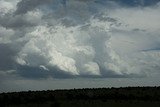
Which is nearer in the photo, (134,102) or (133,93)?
(134,102)

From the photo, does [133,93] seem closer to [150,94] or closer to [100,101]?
[150,94]

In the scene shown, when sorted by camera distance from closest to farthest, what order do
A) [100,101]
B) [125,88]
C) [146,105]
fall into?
[146,105]
[100,101]
[125,88]

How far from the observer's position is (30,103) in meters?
154

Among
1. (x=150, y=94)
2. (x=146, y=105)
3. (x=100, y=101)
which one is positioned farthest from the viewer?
(x=150, y=94)

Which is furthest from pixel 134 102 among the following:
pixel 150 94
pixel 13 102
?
pixel 13 102

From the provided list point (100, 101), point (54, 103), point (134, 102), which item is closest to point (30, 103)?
point (54, 103)

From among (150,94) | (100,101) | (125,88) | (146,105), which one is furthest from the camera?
(125,88)

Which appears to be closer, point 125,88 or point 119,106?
point 119,106

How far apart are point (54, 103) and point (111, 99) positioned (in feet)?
85.6

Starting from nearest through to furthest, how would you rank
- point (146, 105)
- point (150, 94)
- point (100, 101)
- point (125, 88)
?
point (146, 105), point (100, 101), point (150, 94), point (125, 88)

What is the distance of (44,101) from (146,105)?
38134 millimetres

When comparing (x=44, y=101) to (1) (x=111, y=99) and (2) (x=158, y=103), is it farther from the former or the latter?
(2) (x=158, y=103)

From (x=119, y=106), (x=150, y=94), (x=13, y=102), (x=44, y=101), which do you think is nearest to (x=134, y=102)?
(x=119, y=106)

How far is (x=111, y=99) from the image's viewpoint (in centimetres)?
15850
